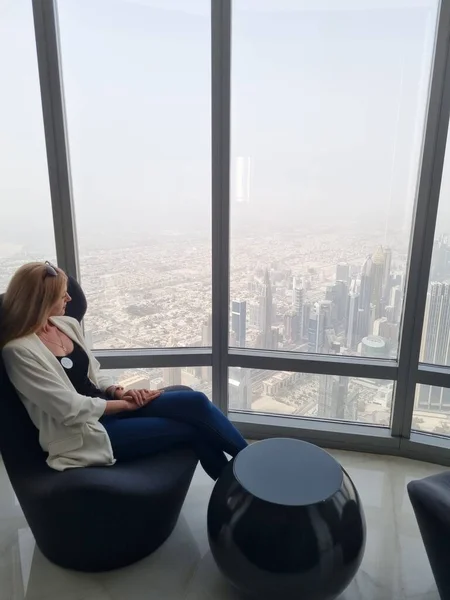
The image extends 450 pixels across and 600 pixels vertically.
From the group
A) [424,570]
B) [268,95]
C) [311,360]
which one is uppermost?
[268,95]

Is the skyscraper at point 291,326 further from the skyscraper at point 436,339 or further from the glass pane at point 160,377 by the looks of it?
the skyscraper at point 436,339

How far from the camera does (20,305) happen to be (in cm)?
166

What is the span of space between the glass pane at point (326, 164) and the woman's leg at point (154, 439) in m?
0.90

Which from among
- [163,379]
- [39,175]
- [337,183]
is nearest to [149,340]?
[163,379]

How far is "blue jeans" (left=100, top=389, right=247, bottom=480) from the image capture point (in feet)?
5.90

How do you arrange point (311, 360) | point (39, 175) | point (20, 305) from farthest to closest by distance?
→ point (311, 360) < point (39, 175) < point (20, 305)

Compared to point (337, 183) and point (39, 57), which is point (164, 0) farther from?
point (337, 183)

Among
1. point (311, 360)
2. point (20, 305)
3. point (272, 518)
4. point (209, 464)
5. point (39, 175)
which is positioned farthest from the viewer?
point (311, 360)

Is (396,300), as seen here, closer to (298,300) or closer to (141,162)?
(298,300)

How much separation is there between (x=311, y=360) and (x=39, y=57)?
2146 millimetres

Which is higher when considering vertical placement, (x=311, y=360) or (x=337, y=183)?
(x=337, y=183)

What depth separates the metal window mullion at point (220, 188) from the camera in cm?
219

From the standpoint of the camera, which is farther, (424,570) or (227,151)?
(227,151)

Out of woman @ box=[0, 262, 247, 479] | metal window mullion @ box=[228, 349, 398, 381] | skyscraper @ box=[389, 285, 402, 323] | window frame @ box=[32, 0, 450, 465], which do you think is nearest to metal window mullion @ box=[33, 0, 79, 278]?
window frame @ box=[32, 0, 450, 465]
